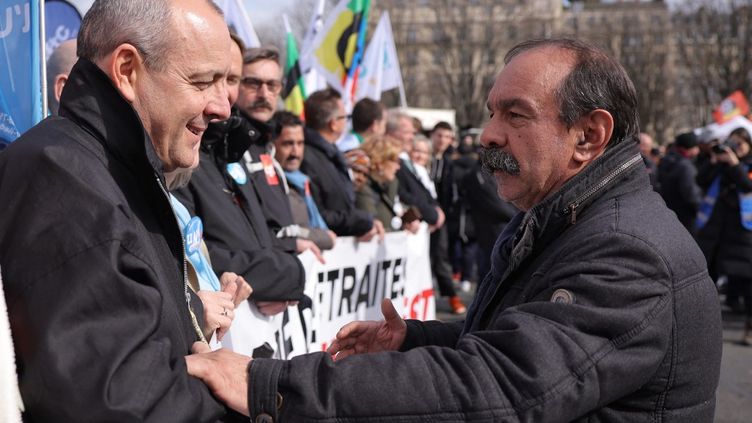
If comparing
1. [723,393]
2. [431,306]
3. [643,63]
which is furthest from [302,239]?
[643,63]

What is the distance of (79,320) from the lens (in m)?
1.69

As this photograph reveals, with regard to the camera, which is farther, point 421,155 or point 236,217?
point 421,155

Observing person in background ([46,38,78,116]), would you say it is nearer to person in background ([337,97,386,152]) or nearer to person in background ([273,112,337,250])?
person in background ([273,112,337,250])

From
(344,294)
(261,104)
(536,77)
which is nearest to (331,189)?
(344,294)

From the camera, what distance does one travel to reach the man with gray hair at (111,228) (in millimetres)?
1688

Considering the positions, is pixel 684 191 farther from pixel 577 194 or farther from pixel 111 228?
Result: pixel 111 228

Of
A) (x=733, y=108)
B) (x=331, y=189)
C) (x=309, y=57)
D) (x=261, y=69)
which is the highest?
(x=261, y=69)

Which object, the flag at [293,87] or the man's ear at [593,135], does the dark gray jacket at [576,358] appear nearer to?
the man's ear at [593,135]

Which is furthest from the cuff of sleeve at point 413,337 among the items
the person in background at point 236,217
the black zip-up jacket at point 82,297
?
the person in background at point 236,217

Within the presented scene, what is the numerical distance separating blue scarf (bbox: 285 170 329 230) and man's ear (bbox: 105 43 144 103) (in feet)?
11.9

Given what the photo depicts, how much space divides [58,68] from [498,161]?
2.16m

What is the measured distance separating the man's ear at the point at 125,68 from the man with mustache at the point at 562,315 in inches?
26.1

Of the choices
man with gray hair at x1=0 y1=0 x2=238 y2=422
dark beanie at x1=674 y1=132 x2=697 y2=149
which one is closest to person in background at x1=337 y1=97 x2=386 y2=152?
man with gray hair at x1=0 y1=0 x2=238 y2=422

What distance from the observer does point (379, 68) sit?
1061 centimetres
